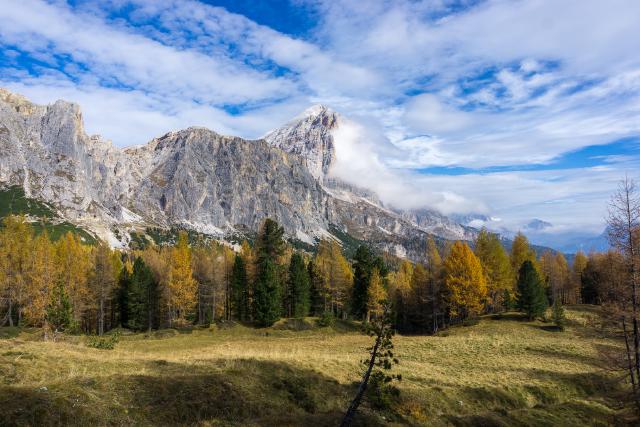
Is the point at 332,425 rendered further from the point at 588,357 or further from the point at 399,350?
the point at 588,357

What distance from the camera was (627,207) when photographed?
22609mm

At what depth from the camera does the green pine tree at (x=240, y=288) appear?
235ft

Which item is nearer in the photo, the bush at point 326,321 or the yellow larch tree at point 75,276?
the yellow larch tree at point 75,276

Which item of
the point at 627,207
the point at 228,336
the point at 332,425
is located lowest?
the point at 228,336

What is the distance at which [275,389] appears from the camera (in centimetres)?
2002

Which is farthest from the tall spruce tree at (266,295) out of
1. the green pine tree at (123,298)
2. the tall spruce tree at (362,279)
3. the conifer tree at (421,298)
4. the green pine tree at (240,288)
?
the conifer tree at (421,298)

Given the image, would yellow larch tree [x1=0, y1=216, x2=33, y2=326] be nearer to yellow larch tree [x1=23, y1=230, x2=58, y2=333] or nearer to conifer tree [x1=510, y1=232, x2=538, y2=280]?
yellow larch tree [x1=23, y1=230, x2=58, y2=333]

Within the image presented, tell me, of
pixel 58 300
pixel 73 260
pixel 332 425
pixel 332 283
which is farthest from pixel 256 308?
pixel 332 425

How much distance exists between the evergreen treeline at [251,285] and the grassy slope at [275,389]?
2545 centimetres

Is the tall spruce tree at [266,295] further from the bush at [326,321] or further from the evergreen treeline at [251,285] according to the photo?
the bush at [326,321]

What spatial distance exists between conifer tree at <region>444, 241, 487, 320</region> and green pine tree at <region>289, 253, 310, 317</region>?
26733 mm

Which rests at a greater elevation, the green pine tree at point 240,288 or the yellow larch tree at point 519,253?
the yellow larch tree at point 519,253

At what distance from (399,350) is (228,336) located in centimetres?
2463

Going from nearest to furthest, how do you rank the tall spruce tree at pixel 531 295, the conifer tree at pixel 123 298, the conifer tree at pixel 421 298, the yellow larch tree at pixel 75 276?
the tall spruce tree at pixel 531 295 → the yellow larch tree at pixel 75 276 → the conifer tree at pixel 421 298 → the conifer tree at pixel 123 298
